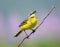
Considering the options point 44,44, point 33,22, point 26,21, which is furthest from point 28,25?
point 44,44

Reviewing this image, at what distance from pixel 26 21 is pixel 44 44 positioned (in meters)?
2.06

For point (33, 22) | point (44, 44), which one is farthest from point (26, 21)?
point (44, 44)

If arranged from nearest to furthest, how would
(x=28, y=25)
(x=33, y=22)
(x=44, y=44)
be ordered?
1. (x=33, y=22)
2. (x=28, y=25)
3. (x=44, y=44)

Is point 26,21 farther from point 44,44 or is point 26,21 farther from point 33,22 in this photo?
point 44,44

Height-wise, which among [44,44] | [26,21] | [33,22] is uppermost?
[44,44]

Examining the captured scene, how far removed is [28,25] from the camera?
127 centimetres

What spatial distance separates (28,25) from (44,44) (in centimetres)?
207

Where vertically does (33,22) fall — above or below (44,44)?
below

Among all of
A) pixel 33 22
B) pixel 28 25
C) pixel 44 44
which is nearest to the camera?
pixel 33 22

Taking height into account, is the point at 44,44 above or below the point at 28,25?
above

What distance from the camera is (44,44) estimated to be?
3.31m

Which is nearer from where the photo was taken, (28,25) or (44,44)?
(28,25)

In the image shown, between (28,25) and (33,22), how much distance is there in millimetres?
154

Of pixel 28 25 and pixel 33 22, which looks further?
pixel 28 25
